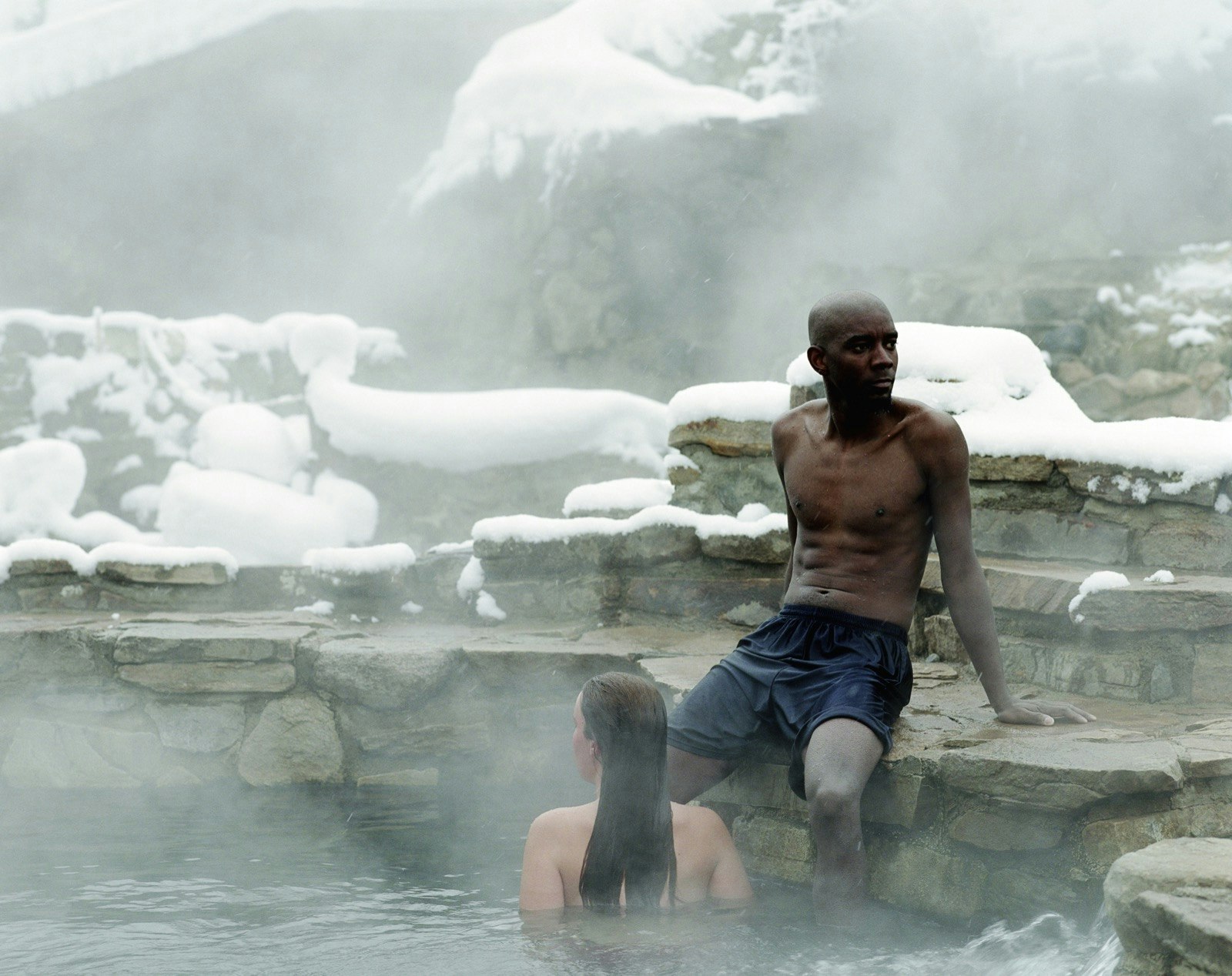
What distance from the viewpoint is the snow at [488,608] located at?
14.8 feet

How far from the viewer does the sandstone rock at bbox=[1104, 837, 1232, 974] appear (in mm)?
1571

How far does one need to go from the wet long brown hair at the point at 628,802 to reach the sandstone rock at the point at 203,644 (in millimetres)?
1913

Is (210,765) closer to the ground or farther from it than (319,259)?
closer to the ground

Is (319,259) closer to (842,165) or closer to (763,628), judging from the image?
(842,165)

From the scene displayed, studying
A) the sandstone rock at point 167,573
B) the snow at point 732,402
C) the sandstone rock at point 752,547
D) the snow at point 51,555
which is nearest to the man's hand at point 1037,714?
the sandstone rock at point 752,547

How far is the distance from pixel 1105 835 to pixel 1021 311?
9.30m

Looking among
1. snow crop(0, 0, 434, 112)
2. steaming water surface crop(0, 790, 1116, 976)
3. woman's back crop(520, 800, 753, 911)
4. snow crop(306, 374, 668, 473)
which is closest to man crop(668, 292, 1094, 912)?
woman's back crop(520, 800, 753, 911)

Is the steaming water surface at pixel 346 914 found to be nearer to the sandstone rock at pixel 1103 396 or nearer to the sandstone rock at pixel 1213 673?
the sandstone rock at pixel 1213 673

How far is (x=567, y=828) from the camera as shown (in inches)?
96.6

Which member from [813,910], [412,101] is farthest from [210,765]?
[412,101]

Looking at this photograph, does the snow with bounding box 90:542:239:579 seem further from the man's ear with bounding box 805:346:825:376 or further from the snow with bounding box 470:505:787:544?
the man's ear with bounding box 805:346:825:376

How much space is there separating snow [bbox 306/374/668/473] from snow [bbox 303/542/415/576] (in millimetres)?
2606

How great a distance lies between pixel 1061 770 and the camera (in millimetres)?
2238

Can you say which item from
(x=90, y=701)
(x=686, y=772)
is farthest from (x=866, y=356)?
(x=90, y=701)
